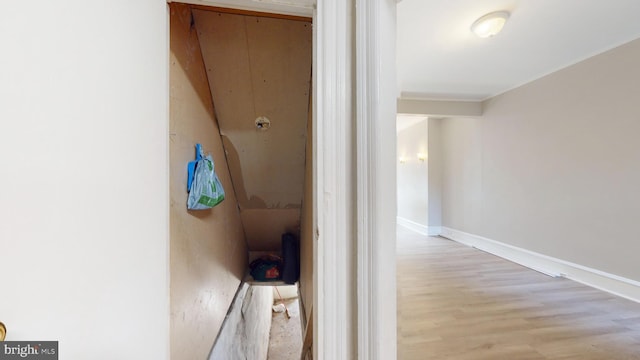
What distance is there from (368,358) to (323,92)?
66 cm

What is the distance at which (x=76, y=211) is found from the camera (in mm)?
558

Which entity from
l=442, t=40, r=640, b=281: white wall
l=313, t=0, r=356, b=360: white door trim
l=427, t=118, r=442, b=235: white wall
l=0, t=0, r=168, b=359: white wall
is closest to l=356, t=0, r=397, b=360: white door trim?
l=313, t=0, r=356, b=360: white door trim

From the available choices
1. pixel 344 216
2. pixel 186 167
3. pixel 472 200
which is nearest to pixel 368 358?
pixel 344 216

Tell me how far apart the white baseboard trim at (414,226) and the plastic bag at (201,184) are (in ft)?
15.4

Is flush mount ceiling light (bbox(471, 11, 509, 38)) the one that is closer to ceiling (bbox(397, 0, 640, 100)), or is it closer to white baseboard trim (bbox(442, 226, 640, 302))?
ceiling (bbox(397, 0, 640, 100))

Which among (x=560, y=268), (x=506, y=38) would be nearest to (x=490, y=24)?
(x=506, y=38)

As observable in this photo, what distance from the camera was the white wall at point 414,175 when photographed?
201 inches

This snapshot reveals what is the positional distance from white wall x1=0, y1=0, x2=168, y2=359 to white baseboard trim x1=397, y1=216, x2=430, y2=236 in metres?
5.04

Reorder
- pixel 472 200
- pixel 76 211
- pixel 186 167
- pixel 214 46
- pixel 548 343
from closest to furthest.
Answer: pixel 76 211
pixel 186 167
pixel 214 46
pixel 548 343
pixel 472 200

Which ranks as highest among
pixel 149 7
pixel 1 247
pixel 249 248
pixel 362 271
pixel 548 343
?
pixel 149 7

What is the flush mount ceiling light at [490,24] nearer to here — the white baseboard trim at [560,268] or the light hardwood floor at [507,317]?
the light hardwood floor at [507,317]

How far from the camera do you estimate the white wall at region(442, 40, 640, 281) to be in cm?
232

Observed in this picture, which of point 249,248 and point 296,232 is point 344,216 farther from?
point 249,248

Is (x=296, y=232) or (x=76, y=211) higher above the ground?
(x=76, y=211)
